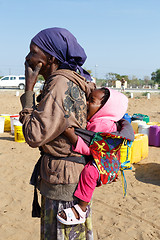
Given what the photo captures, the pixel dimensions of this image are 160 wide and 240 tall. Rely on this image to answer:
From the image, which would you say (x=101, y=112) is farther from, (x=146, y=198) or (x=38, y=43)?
(x=146, y=198)

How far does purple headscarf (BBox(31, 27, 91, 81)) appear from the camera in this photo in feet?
5.53

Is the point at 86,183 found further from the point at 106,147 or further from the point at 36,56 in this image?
the point at 36,56

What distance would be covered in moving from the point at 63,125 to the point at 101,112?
0.40 m

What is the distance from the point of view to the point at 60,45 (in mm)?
1692

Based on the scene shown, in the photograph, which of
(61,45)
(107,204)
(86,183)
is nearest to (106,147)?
(86,183)

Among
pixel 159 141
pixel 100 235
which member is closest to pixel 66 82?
pixel 100 235

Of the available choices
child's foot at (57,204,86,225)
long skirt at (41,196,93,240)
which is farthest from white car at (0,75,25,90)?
child's foot at (57,204,86,225)

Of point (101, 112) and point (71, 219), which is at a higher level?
point (101, 112)

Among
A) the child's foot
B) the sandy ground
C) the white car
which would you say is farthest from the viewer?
the white car

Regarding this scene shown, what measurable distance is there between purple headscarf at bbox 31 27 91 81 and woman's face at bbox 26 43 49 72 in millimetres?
29

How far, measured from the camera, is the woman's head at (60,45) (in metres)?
1.68

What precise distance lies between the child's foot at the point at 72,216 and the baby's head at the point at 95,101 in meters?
0.61

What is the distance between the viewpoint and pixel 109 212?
12.5 ft

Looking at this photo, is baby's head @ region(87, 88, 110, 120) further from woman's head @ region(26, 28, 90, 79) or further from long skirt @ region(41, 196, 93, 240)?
long skirt @ region(41, 196, 93, 240)
